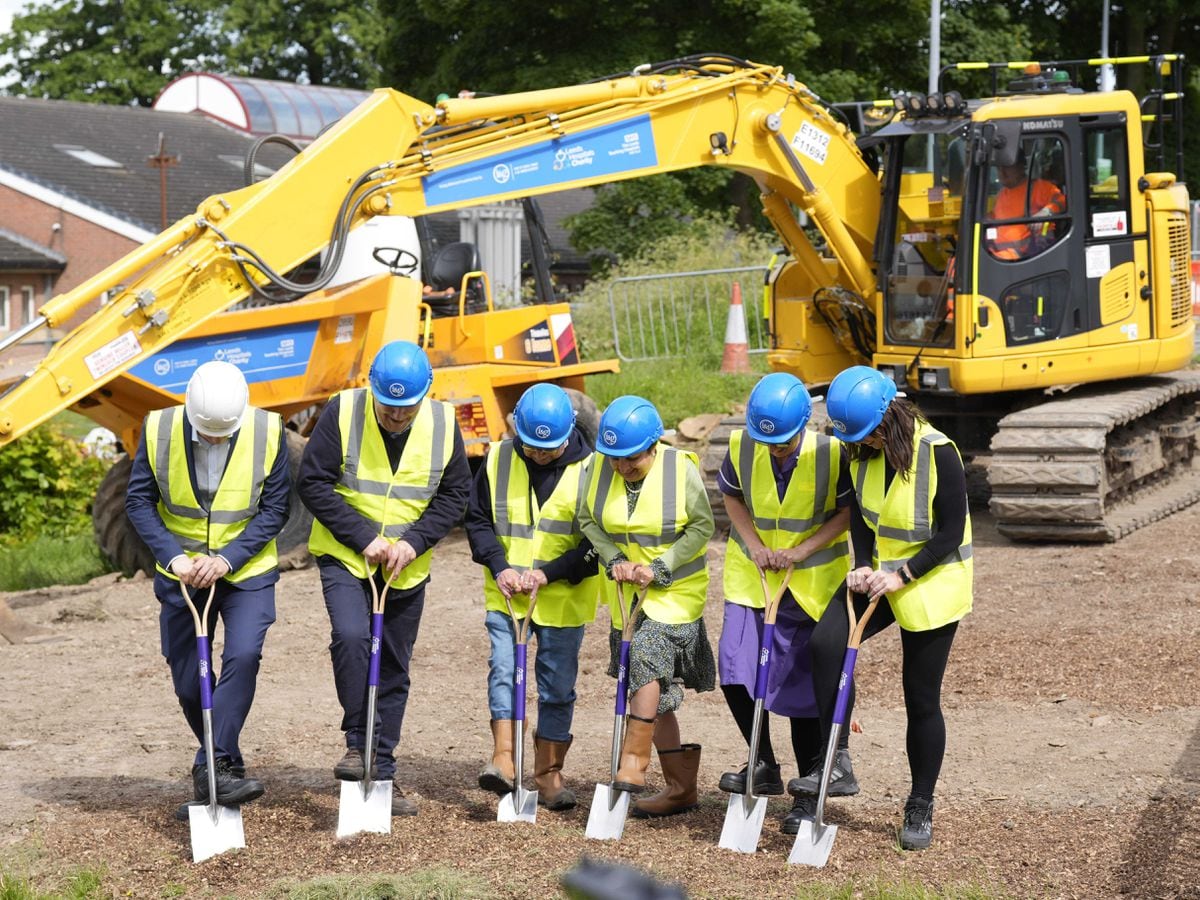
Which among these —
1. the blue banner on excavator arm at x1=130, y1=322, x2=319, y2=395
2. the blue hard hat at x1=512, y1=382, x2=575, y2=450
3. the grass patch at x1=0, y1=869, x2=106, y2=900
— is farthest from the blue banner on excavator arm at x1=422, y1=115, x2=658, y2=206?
the grass patch at x1=0, y1=869, x2=106, y2=900

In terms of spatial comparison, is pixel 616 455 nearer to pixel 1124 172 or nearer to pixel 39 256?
pixel 1124 172

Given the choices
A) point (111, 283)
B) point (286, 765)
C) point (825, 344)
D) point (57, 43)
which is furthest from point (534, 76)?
point (57, 43)

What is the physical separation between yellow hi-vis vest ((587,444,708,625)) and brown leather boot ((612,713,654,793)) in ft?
1.36

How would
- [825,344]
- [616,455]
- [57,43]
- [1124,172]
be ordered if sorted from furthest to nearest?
[57,43] < [825,344] < [1124,172] < [616,455]

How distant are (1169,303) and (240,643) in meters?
9.13

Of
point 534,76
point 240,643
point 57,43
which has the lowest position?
point 240,643

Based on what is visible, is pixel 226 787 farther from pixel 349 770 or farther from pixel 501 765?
pixel 501 765

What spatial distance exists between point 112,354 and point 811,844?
6038mm

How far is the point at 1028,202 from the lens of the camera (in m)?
12.8

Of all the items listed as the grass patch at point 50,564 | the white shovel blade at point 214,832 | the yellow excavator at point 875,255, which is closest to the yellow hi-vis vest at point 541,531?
the white shovel blade at point 214,832

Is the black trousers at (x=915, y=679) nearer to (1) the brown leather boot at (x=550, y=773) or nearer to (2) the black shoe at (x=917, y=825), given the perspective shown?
(2) the black shoe at (x=917, y=825)

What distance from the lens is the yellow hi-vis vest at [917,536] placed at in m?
6.35

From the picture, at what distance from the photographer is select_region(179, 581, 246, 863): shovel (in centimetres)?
639

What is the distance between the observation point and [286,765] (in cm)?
775
